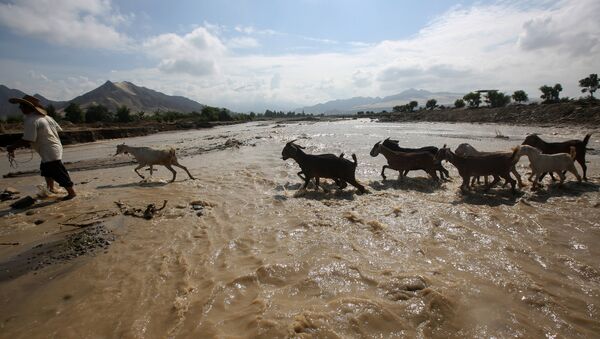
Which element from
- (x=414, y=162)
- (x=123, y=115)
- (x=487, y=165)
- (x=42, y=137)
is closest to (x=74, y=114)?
(x=123, y=115)

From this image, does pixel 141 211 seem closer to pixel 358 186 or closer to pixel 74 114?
pixel 358 186

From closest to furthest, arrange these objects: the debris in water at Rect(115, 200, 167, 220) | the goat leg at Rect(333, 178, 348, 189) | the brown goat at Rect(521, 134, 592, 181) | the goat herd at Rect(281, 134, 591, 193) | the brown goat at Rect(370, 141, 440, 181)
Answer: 1. the debris in water at Rect(115, 200, 167, 220)
2. the goat herd at Rect(281, 134, 591, 193)
3. the goat leg at Rect(333, 178, 348, 189)
4. the brown goat at Rect(521, 134, 592, 181)
5. the brown goat at Rect(370, 141, 440, 181)

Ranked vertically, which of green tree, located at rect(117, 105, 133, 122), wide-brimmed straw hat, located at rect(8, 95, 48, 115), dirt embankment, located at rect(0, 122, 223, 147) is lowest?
dirt embankment, located at rect(0, 122, 223, 147)

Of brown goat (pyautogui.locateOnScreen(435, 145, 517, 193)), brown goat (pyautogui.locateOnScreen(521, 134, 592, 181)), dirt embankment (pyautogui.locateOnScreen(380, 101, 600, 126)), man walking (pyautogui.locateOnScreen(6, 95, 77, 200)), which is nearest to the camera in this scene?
man walking (pyautogui.locateOnScreen(6, 95, 77, 200))

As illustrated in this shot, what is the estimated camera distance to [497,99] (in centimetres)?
7019

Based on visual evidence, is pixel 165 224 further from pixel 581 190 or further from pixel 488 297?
pixel 581 190

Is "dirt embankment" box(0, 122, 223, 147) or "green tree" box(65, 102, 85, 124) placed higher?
"green tree" box(65, 102, 85, 124)

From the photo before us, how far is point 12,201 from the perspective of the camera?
9.48 m

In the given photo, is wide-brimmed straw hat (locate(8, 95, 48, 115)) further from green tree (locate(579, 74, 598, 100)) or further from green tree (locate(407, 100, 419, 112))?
green tree (locate(407, 100, 419, 112))

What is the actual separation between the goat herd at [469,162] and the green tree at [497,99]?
6859cm

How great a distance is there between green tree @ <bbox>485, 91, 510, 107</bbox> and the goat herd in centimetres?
6859

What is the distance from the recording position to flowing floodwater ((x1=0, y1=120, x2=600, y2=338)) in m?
3.92

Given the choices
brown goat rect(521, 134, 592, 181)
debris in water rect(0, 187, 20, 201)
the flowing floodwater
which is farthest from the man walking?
brown goat rect(521, 134, 592, 181)

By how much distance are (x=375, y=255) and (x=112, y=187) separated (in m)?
9.92
